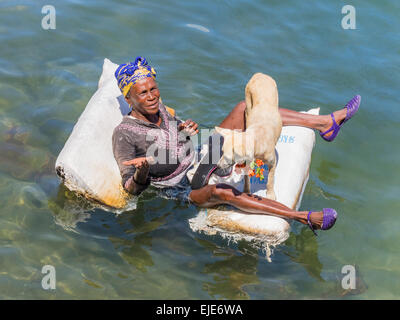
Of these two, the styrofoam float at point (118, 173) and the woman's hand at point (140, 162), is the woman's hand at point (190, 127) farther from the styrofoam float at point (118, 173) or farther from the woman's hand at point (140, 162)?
the woman's hand at point (140, 162)

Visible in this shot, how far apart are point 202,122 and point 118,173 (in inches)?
96.5

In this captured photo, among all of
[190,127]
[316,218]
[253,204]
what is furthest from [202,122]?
[316,218]

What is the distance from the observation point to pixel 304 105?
27.8 feet

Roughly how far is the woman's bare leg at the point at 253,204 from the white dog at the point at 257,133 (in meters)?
0.17

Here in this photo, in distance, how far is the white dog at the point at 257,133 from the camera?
15.1ft

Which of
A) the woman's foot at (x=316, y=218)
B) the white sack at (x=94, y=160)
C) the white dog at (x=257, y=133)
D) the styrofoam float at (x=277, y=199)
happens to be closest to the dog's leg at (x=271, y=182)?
the white dog at (x=257, y=133)

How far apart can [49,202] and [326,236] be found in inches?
138

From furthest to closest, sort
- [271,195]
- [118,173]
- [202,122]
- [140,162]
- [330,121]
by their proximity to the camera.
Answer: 1. [202,122]
2. [330,121]
3. [118,173]
4. [271,195]
5. [140,162]

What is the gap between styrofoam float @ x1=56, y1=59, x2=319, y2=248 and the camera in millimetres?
5648

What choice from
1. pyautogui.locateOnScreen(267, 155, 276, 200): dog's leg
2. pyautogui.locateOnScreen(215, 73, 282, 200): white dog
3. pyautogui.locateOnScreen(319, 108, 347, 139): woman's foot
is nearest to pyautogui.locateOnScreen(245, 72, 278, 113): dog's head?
pyautogui.locateOnScreen(215, 73, 282, 200): white dog

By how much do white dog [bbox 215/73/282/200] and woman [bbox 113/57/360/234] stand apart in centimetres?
28

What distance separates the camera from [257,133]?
191 inches

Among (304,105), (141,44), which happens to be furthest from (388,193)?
(141,44)

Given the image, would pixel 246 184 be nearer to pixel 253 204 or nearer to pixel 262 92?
pixel 253 204
